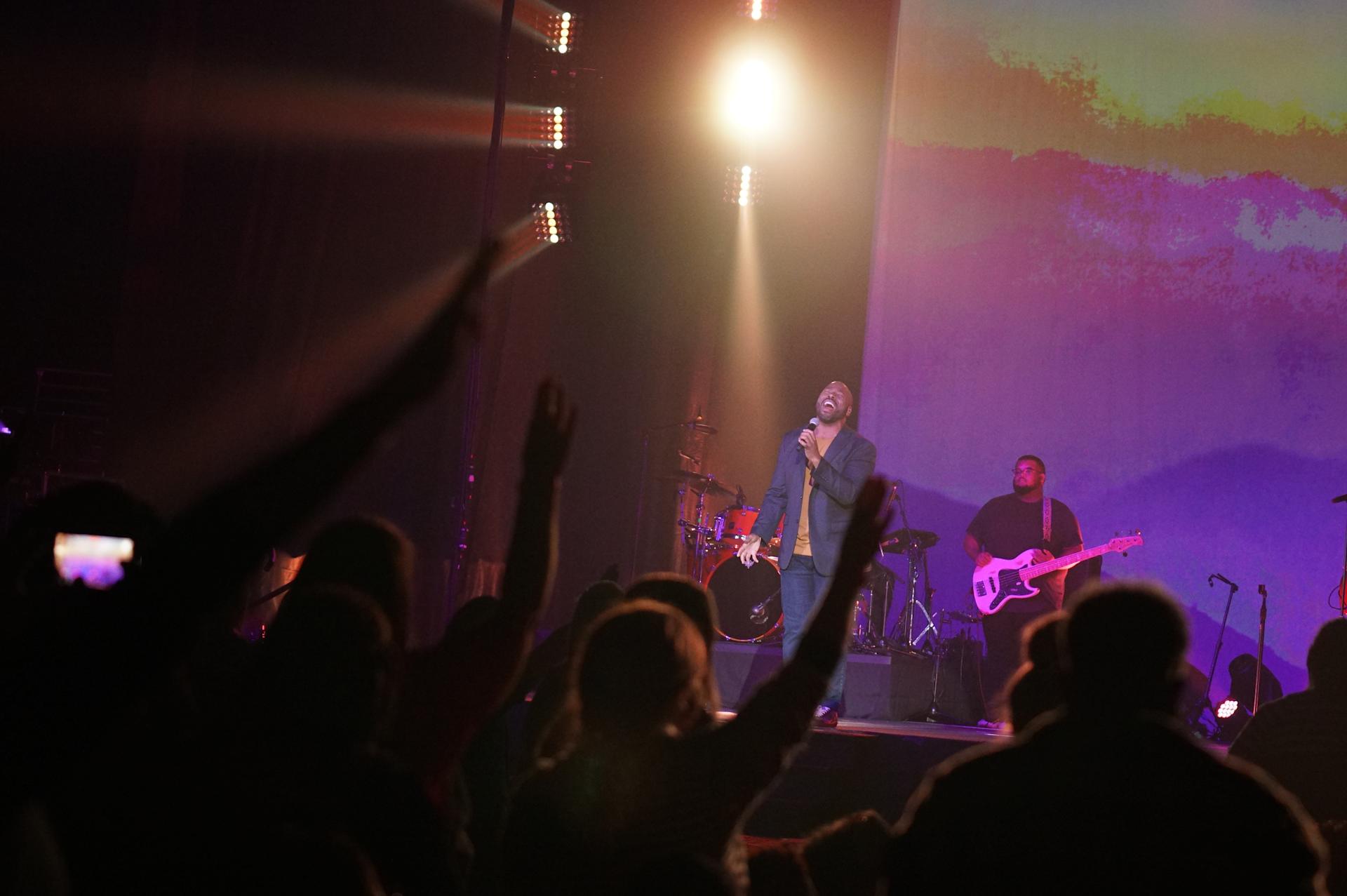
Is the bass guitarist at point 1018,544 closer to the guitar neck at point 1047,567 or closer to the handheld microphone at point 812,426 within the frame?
the guitar neck at point 1047,567

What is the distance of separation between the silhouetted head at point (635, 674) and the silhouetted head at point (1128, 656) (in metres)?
0.62

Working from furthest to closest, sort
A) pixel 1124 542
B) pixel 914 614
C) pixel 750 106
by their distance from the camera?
pixel 914 614 → pixel 1124 542 → pixel 750 106

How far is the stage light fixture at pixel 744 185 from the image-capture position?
7.96 metres

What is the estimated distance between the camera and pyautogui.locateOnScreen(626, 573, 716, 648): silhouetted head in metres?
2.67

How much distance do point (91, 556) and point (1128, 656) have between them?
1.74m

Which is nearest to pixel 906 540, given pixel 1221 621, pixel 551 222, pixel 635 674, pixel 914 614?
pixel 914 614

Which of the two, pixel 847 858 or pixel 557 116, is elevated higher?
pixel 557 116

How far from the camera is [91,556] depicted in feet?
7.25

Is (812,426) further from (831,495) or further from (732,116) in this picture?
(732,116)

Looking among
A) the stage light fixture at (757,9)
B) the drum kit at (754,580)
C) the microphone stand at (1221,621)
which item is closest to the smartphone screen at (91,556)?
the stage light fixture at (757,9)

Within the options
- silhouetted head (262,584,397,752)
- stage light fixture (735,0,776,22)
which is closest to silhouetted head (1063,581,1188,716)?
silhouetted head (262,584,397,752)

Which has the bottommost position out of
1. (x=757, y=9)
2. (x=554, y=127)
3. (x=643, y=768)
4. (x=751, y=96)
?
(x=643, y=768)

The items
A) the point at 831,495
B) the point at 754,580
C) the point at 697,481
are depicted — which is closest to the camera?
the point at 831,495

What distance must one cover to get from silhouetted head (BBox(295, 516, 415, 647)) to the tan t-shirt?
5433 mm
